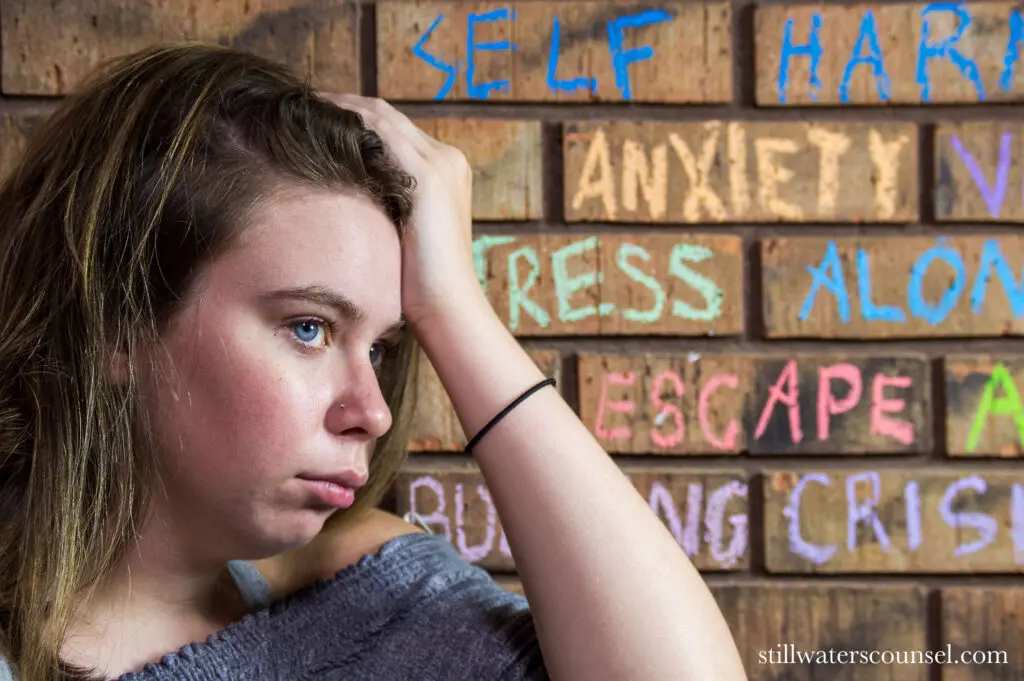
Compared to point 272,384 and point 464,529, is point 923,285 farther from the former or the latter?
point 272,384

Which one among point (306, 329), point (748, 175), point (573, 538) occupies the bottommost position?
point (573, 538)

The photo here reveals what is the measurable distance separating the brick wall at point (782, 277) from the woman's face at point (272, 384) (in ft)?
1.42

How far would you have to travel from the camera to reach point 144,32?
1.26 metres

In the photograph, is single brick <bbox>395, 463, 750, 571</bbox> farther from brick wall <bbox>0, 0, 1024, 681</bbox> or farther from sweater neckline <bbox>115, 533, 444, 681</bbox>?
sweater neckline <bbox>115, 533, 444, 681</bbox>

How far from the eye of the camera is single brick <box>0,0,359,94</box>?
49.3 inches

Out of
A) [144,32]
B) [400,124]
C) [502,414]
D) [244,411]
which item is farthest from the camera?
[144,32]

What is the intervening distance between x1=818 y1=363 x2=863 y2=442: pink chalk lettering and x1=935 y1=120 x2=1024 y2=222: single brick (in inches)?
10.9

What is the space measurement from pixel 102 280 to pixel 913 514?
3.71ft

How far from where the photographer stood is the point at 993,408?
1.30 metres

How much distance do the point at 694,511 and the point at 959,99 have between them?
727mm

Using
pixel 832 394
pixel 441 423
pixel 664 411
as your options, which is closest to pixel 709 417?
pixel 664 411

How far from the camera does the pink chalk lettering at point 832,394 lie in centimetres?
130

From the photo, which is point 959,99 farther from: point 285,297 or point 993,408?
point 285,297

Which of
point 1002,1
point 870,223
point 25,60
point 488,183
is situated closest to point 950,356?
point 870,223
